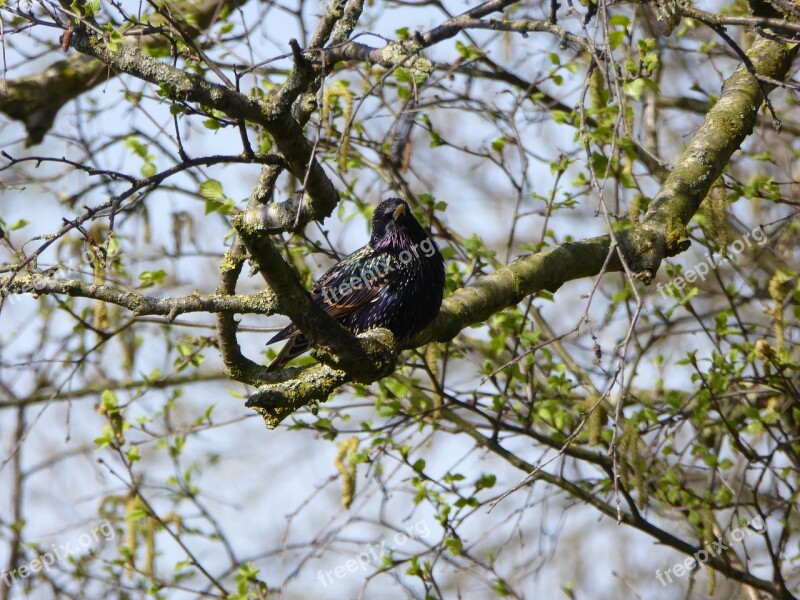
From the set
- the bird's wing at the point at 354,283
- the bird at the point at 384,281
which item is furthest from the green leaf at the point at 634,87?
the bird's wing at the point at 354,283

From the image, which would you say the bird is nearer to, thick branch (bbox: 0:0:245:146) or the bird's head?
the bird's head

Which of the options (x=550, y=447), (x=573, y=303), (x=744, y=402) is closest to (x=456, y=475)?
(x=550, y=447)

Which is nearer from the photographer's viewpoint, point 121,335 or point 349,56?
point 349,56

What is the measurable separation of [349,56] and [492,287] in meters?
1.25

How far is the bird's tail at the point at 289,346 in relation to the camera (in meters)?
5.06

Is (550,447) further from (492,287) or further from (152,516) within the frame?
(152,516)

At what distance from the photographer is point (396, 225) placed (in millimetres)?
5379

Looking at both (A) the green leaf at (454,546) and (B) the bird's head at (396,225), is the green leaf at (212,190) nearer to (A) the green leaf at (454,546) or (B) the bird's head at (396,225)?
(B) the bird's head at (396,225)

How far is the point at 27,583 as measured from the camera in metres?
6.59

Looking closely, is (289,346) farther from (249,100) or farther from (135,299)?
(249,100)

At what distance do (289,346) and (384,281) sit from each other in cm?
63

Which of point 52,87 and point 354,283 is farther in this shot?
point 52,87

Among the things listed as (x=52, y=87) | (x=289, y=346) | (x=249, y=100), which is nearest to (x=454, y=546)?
(x=289, y=346)

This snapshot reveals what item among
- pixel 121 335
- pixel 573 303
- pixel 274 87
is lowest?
pixel 121 335
